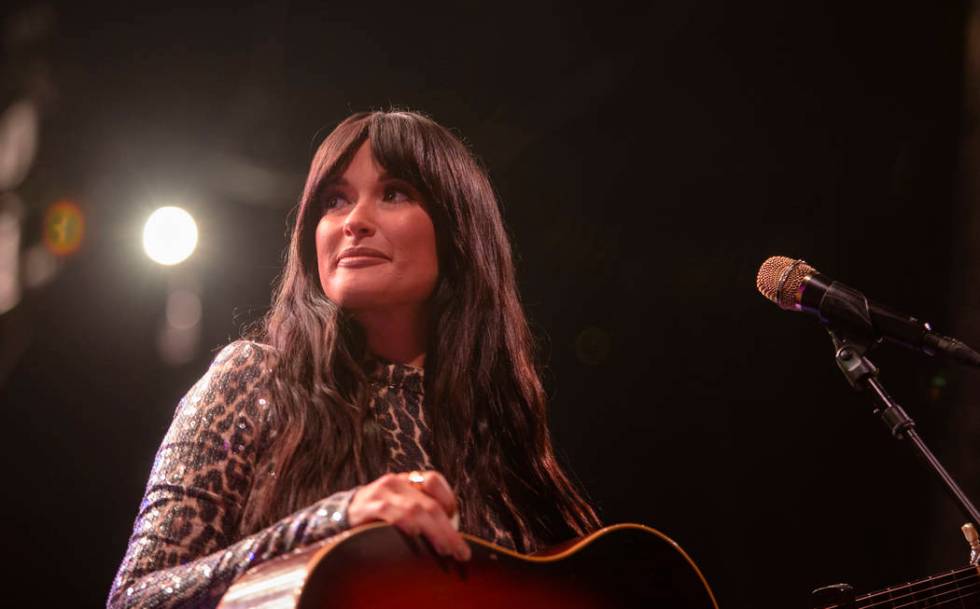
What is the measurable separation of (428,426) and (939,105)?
118 inches

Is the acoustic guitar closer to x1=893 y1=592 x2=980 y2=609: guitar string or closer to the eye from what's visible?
x1=893 y1=592 x2=980 y2=609: guitar string

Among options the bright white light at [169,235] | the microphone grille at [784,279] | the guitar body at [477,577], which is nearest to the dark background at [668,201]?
the bright white light at [169,235]

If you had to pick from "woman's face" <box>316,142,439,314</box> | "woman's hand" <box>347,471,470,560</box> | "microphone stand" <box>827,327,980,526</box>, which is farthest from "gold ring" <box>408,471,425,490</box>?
"microphone stand" <box>827,327,980,526</box>

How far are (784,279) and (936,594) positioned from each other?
0.76m

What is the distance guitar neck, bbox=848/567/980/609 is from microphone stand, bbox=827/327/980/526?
0.25 m

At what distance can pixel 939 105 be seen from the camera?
379cm

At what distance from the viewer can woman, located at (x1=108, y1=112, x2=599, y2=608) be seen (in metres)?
1.55

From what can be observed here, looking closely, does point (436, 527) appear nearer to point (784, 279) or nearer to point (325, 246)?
point (325, 246)

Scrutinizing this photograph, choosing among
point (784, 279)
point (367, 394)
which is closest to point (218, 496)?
point (367, 394)

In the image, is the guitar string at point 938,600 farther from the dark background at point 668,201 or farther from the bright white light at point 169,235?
the bright white light at point 169,235

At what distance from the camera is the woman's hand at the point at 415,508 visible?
50.1 inches

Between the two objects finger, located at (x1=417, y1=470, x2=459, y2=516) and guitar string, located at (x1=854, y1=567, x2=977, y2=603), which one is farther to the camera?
guitar string, located at (x1=854, y1=567, x2=977, y2=603)

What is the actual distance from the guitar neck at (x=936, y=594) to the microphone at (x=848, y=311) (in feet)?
1.66

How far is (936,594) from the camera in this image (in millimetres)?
1898
